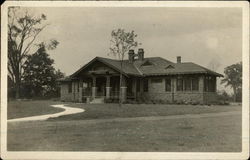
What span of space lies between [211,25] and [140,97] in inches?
673

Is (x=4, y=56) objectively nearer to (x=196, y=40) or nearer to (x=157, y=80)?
(x=196, y=40)

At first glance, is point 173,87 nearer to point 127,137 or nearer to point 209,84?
point 209,84

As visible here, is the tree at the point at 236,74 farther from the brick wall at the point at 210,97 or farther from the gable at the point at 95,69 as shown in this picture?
the gable at the point at 95,69

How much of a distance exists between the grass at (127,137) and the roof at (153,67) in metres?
12.8

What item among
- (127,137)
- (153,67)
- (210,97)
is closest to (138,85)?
(153,67)

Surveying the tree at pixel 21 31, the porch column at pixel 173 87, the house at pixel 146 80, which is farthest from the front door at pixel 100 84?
the tree at pixel 21 31

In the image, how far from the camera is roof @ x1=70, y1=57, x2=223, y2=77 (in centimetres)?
2706

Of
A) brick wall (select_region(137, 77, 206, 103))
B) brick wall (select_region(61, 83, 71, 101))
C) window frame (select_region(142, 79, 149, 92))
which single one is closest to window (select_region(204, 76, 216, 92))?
brick wall (select_region(137, 77, 206, 103))

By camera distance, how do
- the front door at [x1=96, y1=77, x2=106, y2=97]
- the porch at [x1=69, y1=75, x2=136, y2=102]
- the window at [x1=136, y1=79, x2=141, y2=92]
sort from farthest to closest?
the front door at [x1=96, y1=77, x2=106, y2=97]
the window at [x1=136, y1=79, x2=141, y2=92]
the porch at [x1=69, y1=75, x2=136, y2=102]

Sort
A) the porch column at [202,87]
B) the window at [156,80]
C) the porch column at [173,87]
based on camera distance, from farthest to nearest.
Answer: the window at [156,80] → the porch column at [173,87] → the porch column at [202,87]

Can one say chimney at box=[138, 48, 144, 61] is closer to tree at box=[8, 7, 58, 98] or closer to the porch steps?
the porch steps

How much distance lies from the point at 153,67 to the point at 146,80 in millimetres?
1281

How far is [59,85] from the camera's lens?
123 ft

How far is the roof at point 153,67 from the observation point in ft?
88.8
